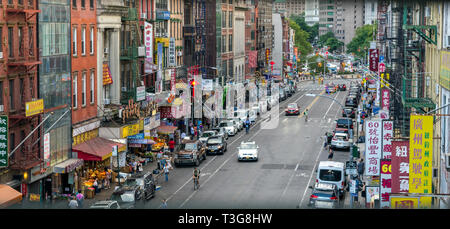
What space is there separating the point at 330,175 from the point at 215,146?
18143 mm

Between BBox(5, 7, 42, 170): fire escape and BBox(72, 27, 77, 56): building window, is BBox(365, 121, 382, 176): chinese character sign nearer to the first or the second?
BBox(5, 7, 42, 170): fire escape

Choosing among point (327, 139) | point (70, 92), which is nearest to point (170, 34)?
point (327, 139)

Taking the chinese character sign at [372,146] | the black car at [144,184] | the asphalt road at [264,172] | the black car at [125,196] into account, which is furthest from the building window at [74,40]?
the chinese character sign at [372,146]

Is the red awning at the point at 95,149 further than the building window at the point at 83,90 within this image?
No

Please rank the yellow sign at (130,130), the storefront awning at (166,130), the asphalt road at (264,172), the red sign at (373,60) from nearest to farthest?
the asphalt road at (264,172) → the yellow sign at (130,130) → the storefront awning at (166,130) → the red sign at (373,60)

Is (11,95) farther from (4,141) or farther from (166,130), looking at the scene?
(166,130)

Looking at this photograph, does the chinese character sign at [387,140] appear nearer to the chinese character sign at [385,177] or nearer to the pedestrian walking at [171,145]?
the chinese character sign at [385,177]

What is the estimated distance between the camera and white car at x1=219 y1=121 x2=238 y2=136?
72125 mm

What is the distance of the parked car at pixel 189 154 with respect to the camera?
53000 mm

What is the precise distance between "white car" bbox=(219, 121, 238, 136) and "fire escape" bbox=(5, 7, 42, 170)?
121 feet

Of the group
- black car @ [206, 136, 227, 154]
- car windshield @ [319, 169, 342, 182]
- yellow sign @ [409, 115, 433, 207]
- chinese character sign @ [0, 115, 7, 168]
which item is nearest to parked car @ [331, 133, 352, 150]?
black car @ [206, 136, 227, 154]

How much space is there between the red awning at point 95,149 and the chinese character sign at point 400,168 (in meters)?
25.8

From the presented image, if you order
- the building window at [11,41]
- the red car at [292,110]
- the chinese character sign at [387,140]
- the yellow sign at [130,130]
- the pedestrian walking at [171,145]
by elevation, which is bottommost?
the pedestrian walking at [171,145]
